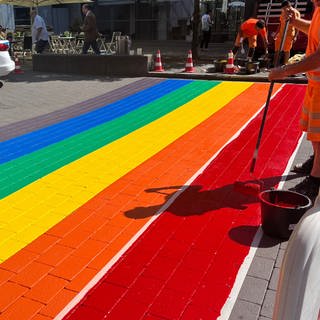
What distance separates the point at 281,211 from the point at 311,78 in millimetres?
1469

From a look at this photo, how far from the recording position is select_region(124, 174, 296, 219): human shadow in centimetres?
438

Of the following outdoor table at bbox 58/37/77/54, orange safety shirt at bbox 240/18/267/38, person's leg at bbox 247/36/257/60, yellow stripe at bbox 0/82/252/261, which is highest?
orange safety shirt at bbox 240/18/267/38

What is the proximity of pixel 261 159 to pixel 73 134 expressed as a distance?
10.8 ft

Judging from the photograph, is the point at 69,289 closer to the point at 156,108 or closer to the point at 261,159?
the point at 261,159

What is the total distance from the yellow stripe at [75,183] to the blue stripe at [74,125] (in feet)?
3.42

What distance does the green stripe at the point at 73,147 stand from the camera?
5.50m

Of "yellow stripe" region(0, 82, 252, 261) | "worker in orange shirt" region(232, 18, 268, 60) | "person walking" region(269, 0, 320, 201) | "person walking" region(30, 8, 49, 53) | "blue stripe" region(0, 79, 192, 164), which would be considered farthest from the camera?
"person walking" region(30, 8, 49, 53)

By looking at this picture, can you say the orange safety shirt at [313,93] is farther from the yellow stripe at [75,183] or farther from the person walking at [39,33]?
the person walking at [39,33]

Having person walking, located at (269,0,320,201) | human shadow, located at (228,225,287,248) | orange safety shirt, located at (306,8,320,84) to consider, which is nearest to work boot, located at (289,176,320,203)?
person walking, located at (269,0,320,201)

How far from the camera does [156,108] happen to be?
915 cm

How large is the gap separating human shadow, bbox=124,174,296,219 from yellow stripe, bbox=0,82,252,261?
0.74m

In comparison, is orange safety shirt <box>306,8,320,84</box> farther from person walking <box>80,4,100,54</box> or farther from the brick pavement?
person walking <box>80,4,100,54</box>

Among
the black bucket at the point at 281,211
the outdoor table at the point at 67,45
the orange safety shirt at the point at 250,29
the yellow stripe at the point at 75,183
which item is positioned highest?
the orange safety shirt at the point at 250,29

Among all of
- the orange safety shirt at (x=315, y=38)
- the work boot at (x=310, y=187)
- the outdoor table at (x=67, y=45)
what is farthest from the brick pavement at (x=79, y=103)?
the outdoor table at (x=67, y=45)
